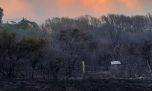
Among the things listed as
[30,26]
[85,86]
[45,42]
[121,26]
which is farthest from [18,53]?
[121,26]

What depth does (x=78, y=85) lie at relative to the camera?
19359mm

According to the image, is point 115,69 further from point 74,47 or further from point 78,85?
point 74,47

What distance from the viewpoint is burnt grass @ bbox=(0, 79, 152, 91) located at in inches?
727

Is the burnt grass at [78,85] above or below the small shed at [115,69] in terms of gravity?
below

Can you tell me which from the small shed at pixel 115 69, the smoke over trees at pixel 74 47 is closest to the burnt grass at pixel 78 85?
the smoke over trees at pixel 74 47

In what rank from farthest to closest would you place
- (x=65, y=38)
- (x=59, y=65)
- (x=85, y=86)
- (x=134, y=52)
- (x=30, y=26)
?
(x=30, y=26), (x=134, y=52), (x=65, y=38), (x=59, y=65), (x=85, y=86)

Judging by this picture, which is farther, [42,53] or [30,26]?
[30,26]

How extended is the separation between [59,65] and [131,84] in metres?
6.09

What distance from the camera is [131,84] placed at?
20.3 meters

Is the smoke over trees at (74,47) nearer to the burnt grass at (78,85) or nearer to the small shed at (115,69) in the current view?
the small shed at (115,69)

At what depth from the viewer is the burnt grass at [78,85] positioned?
18.5 meters

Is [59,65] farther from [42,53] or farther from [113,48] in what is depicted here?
[113,48]

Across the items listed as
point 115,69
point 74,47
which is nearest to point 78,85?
point 115,69

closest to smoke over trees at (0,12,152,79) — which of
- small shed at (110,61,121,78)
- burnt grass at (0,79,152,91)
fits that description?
small shed at (110,61,121,78)
